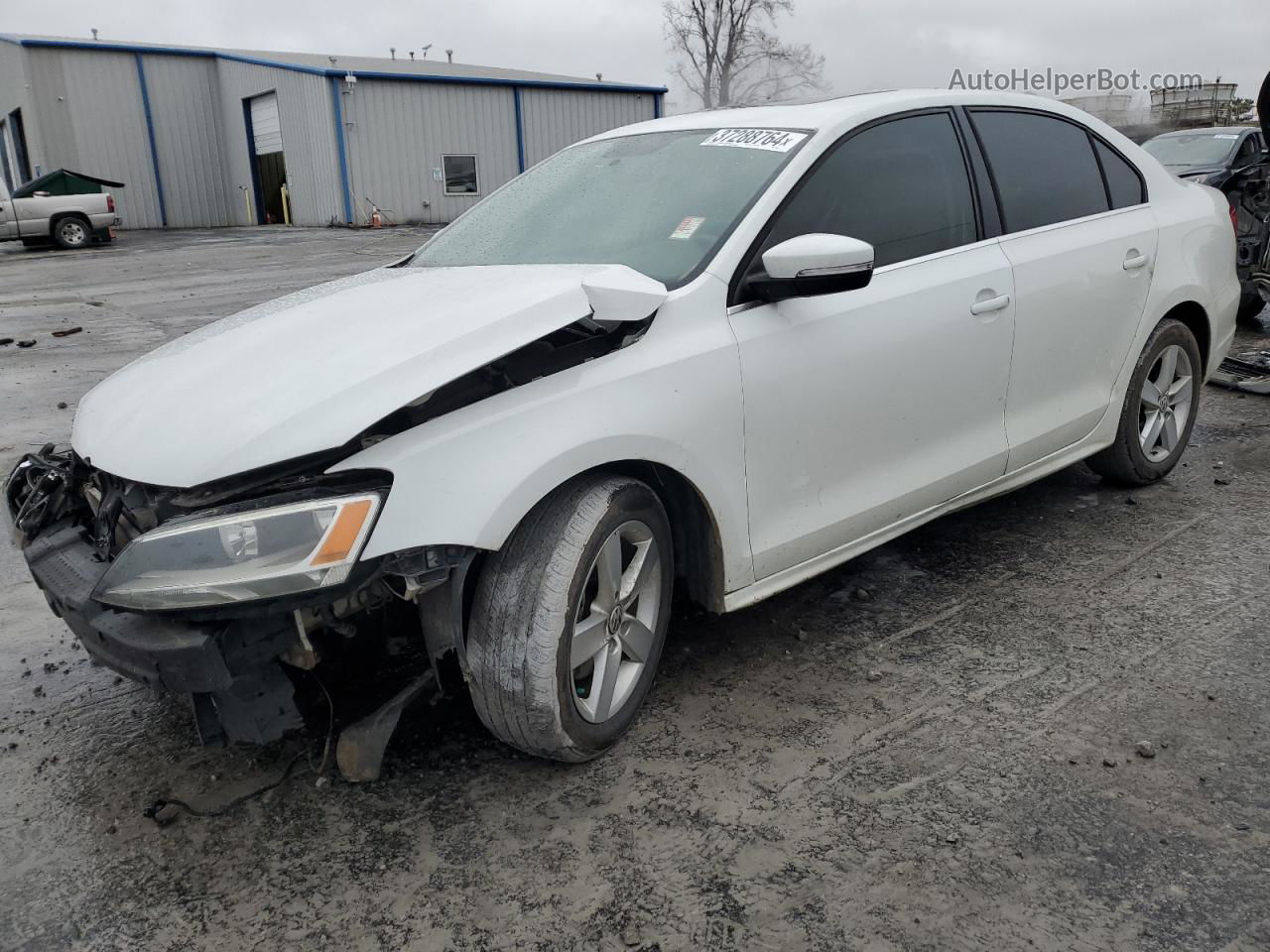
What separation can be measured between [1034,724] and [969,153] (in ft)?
6.58

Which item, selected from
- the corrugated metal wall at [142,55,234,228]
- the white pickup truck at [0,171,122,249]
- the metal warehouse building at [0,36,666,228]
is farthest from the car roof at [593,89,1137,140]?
the corrugated metal wall at [142,55,234,228]

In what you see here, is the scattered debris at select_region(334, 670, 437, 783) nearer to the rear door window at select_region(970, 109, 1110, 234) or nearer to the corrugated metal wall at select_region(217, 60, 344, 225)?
the rear door window at select_region(970, 109, 1110, 234)

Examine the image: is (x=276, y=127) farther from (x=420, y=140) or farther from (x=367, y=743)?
(x=367, y=743)

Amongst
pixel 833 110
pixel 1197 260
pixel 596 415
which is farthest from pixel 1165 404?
pixel 596 415

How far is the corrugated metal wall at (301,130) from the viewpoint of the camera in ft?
85.2

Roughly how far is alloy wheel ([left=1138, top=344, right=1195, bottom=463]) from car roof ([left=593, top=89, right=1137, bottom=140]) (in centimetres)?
123

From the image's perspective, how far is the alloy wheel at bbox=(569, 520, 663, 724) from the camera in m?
2.62

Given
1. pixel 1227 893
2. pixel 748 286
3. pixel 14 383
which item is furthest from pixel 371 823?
pixel 14 383

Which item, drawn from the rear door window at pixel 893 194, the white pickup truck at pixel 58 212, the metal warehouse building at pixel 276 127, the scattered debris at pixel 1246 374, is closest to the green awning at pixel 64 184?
the white pickup truck at pixel 58 212

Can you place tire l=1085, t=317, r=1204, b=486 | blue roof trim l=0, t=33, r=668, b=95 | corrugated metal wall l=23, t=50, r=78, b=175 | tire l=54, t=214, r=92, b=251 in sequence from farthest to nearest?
corrugated metal wall l=23, t=50, r=78, b=175, blue roof trim l=0, t=33, r=668, b=95, tire l=54, t=214, r=92, b=251, tire l=1085, t=317, r=1204, b=486

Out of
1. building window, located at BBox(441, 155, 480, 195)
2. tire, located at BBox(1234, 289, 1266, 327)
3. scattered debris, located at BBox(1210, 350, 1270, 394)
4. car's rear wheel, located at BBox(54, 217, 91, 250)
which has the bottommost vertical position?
scattered debris, located at BBox(1210, 350, 1270, 394)

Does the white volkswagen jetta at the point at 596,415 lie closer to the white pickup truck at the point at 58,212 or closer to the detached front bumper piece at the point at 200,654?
the detached front bumper piece at the point at 200,654

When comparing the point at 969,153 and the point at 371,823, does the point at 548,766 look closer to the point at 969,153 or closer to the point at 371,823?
the point at 371,823

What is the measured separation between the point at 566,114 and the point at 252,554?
2932 cm
